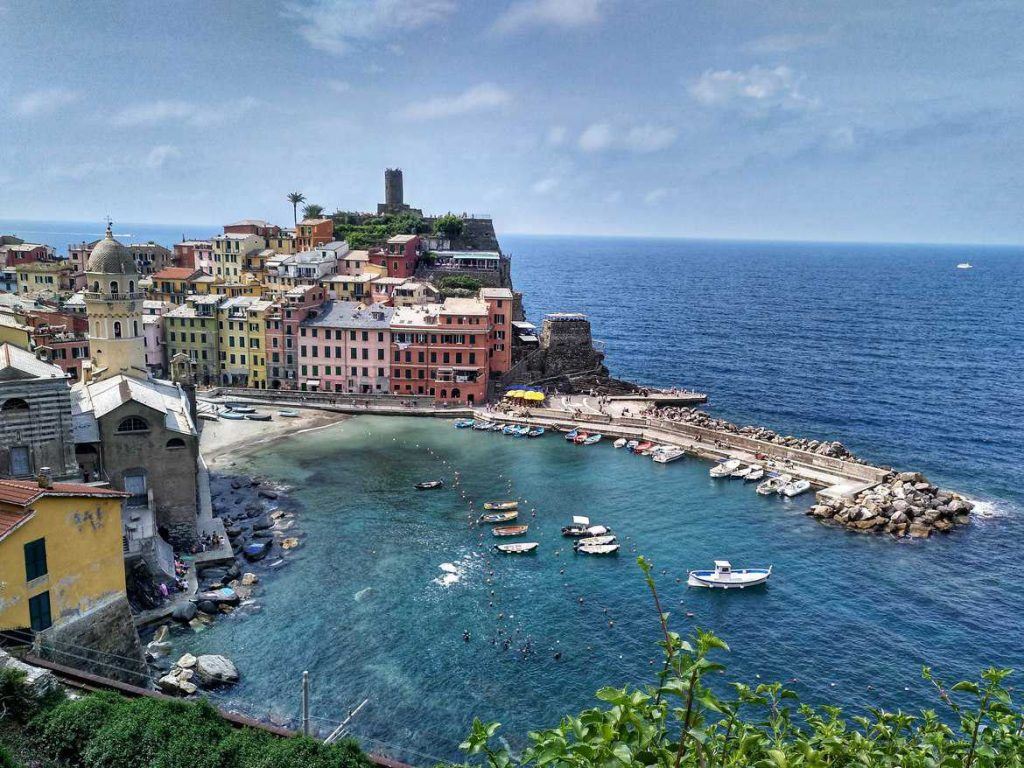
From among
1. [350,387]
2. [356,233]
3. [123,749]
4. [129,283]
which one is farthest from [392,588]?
[356,233]

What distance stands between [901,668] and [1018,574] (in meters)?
18.6

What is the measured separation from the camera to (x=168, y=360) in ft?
323

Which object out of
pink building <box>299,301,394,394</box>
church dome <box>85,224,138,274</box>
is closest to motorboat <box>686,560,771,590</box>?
church dome <box>85,224,138,274</box>

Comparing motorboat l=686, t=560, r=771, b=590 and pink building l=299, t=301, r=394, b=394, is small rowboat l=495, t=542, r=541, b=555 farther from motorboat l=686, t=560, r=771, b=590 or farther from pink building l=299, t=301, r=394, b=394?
pink building l=299, t=301, r=394, b=394

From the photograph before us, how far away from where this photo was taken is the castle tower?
6012 centimetres

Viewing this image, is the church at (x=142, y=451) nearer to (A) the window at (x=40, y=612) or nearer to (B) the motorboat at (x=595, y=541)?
(A) the window at (x=40, y=612)

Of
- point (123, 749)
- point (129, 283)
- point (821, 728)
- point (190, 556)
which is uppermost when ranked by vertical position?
point (129, 283)

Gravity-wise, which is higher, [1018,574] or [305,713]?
[305,713]

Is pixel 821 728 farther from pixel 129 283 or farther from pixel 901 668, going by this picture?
pixel 129 283

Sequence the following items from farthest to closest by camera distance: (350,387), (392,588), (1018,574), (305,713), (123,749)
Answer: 1. (350,387)
2. (1018,574)
3. (392,588)
4. (305,713)
5. (123,749)

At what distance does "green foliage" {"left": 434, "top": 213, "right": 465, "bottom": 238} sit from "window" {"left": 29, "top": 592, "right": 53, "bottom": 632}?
120m

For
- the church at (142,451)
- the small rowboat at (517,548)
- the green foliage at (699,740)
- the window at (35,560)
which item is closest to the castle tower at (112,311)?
the church at (142,451)

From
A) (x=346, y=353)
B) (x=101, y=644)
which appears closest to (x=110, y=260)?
(x=346, y=353)

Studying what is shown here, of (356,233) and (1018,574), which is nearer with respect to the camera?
(1018,574)
